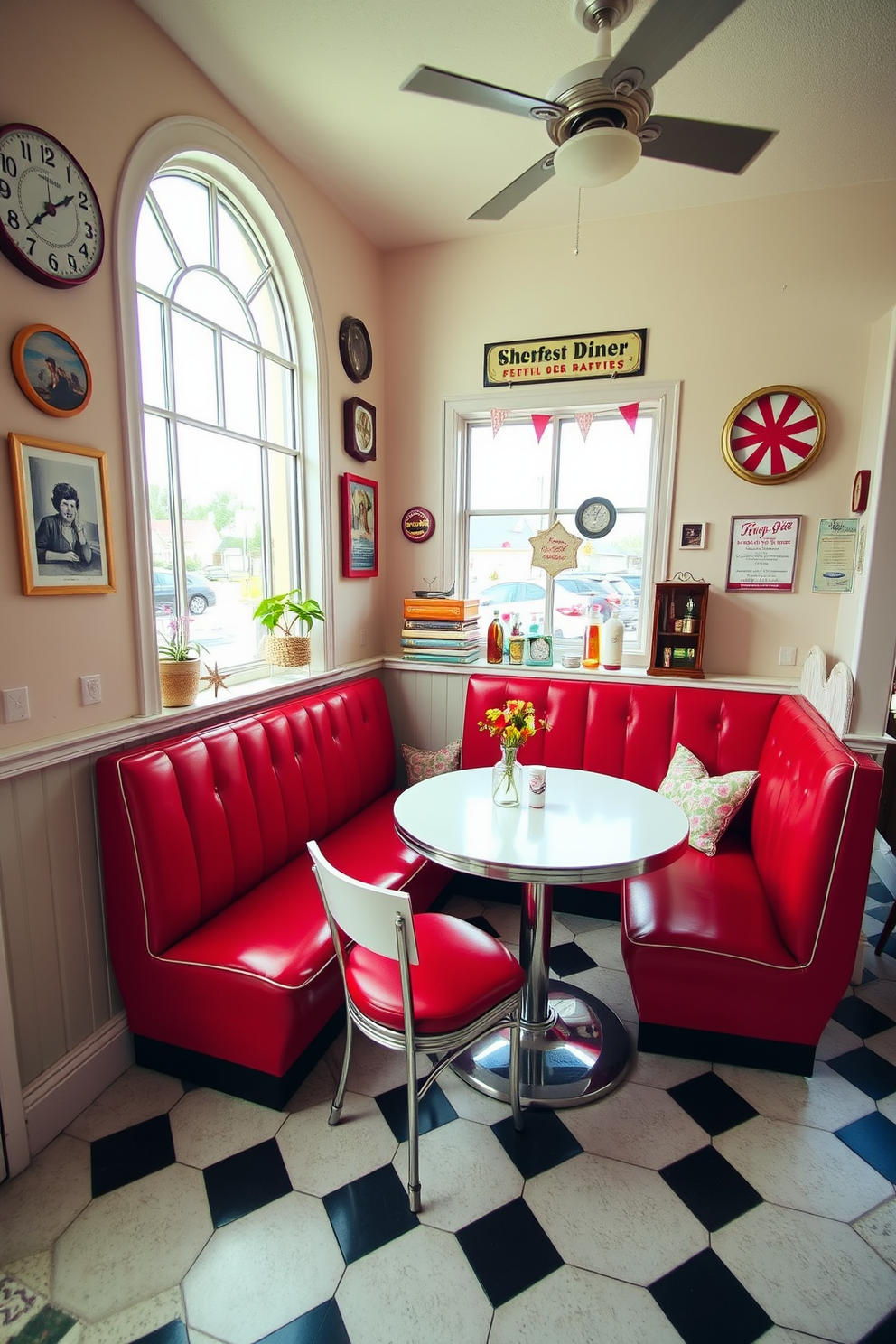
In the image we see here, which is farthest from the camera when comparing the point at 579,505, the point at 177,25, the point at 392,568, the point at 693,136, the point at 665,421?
the point at 392,568

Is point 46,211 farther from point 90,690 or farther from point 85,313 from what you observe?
point 90,690

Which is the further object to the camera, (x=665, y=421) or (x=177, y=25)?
(x=665, y=421)

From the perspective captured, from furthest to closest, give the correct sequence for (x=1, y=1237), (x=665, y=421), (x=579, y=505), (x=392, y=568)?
(x=392, y=568)
(x=579, y=505)
(x=665, y=421)
(x=1, y=1237)

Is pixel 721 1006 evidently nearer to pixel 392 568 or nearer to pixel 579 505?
pixel 579 505

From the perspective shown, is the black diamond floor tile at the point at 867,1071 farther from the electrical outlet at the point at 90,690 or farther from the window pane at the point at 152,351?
the window pane at the point at 152,351

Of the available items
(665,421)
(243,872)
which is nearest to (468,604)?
(665,421)

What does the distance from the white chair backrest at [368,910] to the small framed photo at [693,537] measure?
95.5 inches

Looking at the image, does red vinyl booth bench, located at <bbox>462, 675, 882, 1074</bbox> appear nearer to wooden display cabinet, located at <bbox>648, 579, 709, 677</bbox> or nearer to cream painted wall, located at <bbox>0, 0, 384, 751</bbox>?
wooden display cabinet, located at <bbox>648, 579, 709, 677</bbox>

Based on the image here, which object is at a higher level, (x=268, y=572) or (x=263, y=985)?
(x=268, y=572)

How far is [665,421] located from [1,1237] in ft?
12.2

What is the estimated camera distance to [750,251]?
2.91 m

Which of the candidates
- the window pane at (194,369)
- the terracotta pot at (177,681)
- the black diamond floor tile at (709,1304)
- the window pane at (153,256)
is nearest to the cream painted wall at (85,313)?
the terracotta pot at (177,681)

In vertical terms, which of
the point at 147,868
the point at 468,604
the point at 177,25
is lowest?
the point at 147,868

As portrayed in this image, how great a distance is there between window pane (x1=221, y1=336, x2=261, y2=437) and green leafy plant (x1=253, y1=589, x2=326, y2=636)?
71 cm
